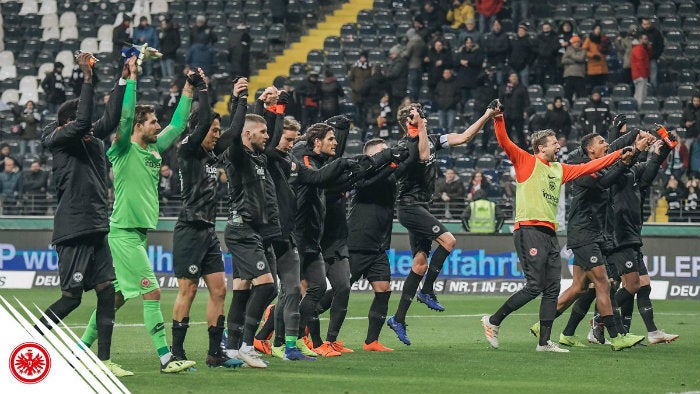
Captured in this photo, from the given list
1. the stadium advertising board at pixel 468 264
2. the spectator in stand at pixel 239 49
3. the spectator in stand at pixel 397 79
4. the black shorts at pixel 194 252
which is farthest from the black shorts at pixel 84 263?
the spectator in stand at pixel 239 49

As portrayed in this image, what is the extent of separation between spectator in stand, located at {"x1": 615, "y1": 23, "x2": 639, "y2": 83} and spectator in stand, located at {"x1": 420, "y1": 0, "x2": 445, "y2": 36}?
4.45 m

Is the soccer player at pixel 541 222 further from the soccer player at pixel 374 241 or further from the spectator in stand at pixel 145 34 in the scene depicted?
the spectator in stand at pixel 145 34

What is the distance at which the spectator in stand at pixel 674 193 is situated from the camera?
24547 millimetres

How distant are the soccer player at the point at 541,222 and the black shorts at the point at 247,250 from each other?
136 inches

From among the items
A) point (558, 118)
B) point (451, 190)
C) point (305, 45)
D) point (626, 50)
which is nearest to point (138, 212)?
point (451, 190)

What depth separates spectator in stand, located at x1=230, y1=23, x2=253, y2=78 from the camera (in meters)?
33.0

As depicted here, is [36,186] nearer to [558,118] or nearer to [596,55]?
[558,118]

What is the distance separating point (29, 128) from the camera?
32.3 m

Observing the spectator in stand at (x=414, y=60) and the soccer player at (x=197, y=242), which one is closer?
the soccer player at (x=197, y=242)

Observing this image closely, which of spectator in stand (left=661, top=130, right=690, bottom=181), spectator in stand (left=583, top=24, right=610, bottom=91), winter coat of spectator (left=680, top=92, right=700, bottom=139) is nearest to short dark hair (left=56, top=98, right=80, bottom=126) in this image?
spectator in stand (left=661, top=130, right=690, bottom=181)

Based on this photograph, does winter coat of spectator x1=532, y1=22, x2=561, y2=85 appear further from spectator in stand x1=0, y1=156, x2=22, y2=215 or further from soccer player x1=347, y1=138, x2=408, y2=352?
soccer player x1=347, y1=138, x2=408, y2=352

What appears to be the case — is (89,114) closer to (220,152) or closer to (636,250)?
(220,152)

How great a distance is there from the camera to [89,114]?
1095 cm

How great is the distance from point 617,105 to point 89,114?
805 inches
